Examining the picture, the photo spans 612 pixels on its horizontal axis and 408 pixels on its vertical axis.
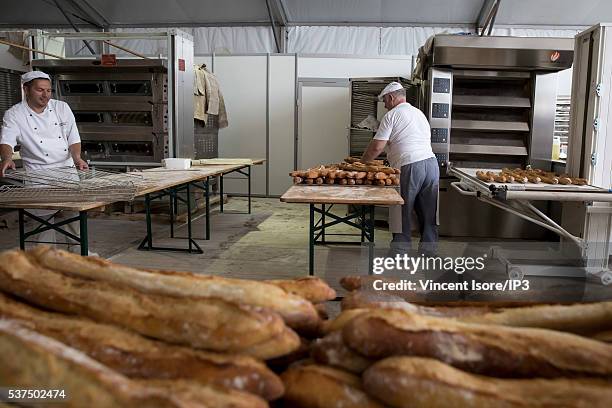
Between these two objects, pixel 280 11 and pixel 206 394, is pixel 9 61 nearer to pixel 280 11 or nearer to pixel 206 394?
pixel 280 11

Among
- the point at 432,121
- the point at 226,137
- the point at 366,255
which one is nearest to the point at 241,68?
the point at 226,137

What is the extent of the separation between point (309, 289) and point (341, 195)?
290cm

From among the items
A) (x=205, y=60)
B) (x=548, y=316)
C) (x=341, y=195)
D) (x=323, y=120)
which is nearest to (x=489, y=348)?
(x=548, y=316)

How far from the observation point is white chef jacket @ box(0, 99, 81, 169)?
412 centimetres

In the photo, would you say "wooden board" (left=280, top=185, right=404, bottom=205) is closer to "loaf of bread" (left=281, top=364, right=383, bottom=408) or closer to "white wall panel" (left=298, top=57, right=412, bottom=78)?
"loaf of bread" (left=281, top=364, right=383, bottom=408)

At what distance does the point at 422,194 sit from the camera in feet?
16.1

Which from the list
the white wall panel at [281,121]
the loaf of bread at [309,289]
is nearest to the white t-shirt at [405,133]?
the loaf of bread at [309,289]

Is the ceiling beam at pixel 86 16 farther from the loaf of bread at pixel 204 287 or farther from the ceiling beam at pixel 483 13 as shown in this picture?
the loaf of bread at pixel 204 287

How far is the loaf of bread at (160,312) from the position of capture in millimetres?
704

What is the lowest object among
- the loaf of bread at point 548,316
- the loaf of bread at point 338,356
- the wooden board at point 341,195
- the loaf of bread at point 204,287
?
the wooden board at point 341,195

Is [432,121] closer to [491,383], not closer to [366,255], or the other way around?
[366,255]

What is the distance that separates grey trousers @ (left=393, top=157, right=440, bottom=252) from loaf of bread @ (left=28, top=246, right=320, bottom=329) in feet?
13.3

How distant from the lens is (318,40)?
948 cm

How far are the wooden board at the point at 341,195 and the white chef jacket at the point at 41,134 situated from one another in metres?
2.06
